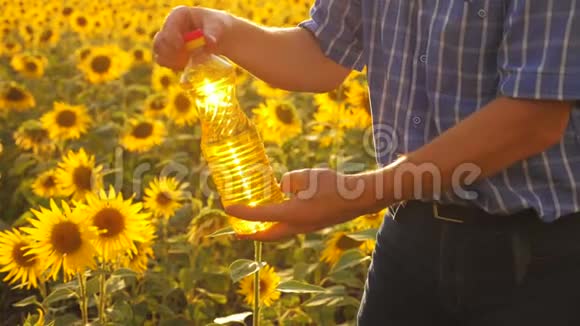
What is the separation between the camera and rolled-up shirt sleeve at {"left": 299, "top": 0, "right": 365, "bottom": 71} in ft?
5.73

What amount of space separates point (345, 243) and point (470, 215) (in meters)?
1.40

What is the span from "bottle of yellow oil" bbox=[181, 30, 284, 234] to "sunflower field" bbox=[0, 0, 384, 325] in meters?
0.34

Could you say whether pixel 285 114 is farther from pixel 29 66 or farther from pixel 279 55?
pixel 29 66

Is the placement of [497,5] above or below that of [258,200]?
above

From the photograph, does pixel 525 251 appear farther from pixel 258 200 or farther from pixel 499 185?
pixel 258 200

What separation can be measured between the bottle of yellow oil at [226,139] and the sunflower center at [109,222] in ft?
2.13

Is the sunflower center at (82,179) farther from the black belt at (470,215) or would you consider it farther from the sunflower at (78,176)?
the black belt at (470,215)

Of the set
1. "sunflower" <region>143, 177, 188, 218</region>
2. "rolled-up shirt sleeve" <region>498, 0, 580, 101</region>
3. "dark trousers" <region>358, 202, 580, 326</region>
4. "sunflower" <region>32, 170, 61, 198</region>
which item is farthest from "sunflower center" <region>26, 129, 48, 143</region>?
"rolled-up shirt sleeve" <region>498, 0, 580, 101</region>

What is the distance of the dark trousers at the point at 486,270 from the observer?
1.40 meters

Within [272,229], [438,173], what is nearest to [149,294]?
[272,229]

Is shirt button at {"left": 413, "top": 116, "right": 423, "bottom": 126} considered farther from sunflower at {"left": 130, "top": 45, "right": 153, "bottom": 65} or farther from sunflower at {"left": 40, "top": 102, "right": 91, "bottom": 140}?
sunflower at {"left": 130, "top": 45, "right": 153, "bottom": 65}

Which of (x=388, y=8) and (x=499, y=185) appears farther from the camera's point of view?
(x=388, y=8)

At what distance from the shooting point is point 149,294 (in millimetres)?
2936

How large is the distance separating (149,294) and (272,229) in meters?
1.64
